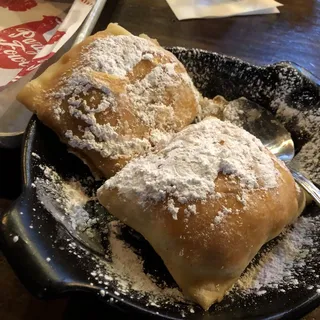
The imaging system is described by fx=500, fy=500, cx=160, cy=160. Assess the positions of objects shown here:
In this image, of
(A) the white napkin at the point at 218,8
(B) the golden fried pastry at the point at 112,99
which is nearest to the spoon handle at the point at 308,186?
(B) the golden fried pastry at the point at 112,99

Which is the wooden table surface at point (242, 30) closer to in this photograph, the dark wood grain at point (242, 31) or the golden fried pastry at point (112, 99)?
the dark wood grain at point (242, 31)

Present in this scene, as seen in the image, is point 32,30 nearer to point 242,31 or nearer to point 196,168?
point 242,31

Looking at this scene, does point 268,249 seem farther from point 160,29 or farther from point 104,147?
point 160,29

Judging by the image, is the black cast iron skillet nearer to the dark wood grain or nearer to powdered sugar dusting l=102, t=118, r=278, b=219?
powdered sugar dusting l=102, t=118, r=278, b=219

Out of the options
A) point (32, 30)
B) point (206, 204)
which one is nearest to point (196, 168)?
point (206, 204)

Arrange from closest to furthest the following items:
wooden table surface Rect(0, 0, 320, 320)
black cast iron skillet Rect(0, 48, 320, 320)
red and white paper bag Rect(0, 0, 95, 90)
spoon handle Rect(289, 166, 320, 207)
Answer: black cast iron skillet Rect(0, 48, 320, 320)
spoon handle Rect(289, 166, 320, 207)
red and white paper bag Rect(0, 0, 95, 90)
wooden table surface Rect(0, 0, 320, 320)

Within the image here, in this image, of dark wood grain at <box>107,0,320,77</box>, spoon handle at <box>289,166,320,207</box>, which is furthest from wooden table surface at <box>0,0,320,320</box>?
spoon handle at <box>289,166,320,207</box>
